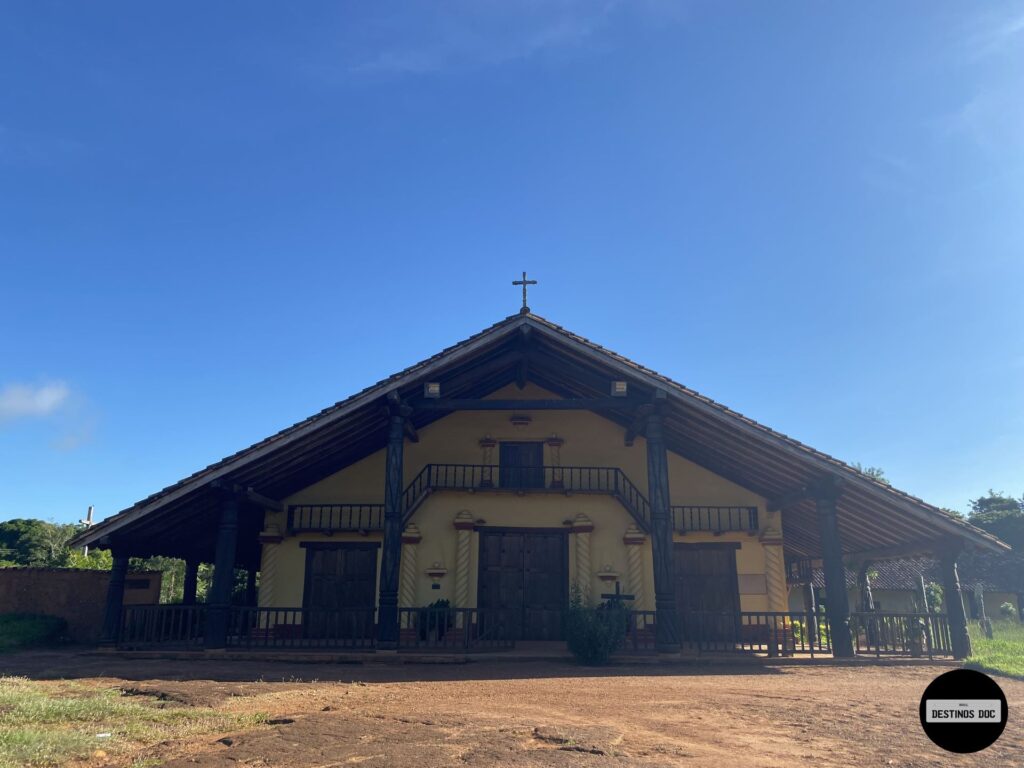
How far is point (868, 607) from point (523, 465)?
39.7ft

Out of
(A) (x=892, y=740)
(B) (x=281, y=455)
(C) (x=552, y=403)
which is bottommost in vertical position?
(A) (x=892, y=740)

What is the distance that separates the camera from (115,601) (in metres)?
15.4

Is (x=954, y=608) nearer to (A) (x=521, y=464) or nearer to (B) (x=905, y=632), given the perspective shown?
(B) (x=905, y=632)

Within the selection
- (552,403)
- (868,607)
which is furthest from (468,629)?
(868,607)

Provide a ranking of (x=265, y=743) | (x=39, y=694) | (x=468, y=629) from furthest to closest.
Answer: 1. (x=468, y=629)
2. (x=39, y=694)
3. (x=265, y=743)

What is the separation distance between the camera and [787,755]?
6227 millimetres

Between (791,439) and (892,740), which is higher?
(791,439)

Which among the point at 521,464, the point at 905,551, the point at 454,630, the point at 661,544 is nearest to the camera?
the point at 454,630

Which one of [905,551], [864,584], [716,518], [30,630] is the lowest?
[30,630]

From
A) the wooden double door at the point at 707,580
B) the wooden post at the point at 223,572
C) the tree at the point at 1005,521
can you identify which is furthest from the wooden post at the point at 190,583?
the tree at the point at 1005,521

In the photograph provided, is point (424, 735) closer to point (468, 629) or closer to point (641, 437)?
point (468, 629)

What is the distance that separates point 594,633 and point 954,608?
720cm

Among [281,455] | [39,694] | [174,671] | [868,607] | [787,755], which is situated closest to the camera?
[787,755]

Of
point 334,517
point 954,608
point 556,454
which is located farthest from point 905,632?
point 334,517
